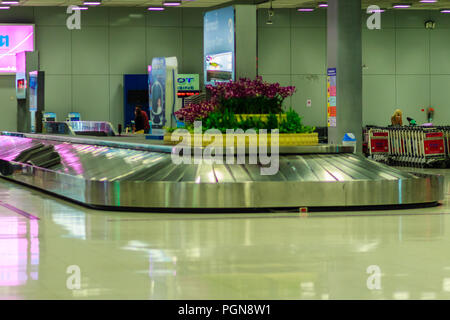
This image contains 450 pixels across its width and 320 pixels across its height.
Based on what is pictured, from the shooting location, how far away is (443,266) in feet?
19.5

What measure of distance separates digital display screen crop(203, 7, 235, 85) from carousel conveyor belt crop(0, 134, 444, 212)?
2.33 metres

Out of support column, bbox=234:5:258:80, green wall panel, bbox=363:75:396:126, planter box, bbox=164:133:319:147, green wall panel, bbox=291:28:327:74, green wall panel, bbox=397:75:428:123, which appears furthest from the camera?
green wall panel, bbox=397:75:428:123

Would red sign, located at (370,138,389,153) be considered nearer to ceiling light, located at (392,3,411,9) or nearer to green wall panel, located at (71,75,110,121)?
ceiling light, located at (392,3,411,9)

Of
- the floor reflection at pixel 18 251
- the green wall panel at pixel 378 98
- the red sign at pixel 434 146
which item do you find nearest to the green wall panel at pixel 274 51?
the green wall panel at pixel 378 98

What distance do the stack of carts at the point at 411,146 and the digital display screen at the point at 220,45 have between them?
7.50m

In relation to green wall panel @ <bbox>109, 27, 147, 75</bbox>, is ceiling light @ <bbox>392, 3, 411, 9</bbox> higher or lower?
higher

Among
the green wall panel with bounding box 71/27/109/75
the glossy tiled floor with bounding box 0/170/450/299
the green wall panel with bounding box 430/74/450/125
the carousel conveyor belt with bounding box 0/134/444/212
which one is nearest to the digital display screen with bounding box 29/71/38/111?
the carousel conveyor belt with bounding box 0/134/444/212

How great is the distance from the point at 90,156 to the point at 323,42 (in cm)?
1840

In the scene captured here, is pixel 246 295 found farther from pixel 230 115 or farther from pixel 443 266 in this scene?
pixel 230 115

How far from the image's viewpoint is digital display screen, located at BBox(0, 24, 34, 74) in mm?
27422

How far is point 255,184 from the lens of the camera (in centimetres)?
958

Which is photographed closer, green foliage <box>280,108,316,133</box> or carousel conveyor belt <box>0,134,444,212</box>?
carousel conveyor belt <box>0,134,444,212</box>

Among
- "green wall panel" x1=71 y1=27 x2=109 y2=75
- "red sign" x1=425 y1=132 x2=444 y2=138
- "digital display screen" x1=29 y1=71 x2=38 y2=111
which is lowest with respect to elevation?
"red sign" x1=425 y1=132 x2=444 y2=138

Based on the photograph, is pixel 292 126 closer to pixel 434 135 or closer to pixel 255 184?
pixel 255 184
